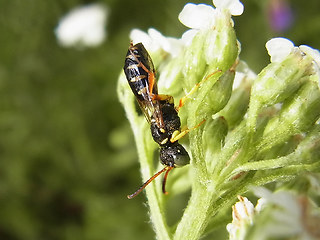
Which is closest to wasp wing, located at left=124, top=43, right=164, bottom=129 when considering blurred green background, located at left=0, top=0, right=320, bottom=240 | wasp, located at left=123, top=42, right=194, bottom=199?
wasp, located at left=123, top=42, right=194, bottom=199

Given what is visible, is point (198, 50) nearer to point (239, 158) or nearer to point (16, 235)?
point (239, 158)

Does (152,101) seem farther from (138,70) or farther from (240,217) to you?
(240,217)

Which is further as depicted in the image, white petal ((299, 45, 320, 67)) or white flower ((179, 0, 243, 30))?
white flower ((179, 0, 243, 30))

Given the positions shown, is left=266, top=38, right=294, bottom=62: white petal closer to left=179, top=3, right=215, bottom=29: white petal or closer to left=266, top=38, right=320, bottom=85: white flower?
left=266, top=38, right=320, bottom=85: white flower

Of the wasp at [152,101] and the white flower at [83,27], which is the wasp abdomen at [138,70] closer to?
the wasp at [152,101]

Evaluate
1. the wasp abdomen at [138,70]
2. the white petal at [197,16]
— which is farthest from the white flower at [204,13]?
the wasp abdomen at [138,70]

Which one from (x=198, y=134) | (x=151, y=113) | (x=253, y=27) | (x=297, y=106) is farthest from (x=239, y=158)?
(x=253, y=27)
